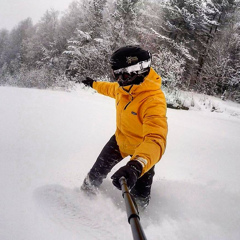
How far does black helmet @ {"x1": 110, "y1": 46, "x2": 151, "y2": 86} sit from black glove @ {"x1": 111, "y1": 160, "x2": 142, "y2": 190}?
690 millimetres

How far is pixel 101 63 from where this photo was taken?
41.7 feet

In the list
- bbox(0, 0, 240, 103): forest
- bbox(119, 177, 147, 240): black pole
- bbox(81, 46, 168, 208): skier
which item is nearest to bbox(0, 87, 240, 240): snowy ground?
bbox(81, 46, 168, 208): skier

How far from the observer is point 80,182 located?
7.02 ft

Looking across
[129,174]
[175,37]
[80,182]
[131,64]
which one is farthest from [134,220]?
[175,37]

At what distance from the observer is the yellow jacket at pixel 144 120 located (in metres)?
1.21

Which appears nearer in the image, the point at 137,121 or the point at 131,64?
the point at 131,64

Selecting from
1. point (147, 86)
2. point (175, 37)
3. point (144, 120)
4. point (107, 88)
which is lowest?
point (107, 88)

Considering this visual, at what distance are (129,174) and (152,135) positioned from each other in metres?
0.37

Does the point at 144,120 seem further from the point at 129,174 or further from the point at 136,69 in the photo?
the point at 129,174

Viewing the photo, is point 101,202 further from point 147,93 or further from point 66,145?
point 147,93

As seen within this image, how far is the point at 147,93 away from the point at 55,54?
77.7 ft

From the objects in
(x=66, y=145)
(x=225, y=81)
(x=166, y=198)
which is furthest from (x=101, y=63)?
(x=166, y=198)

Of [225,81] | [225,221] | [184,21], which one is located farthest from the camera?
[184,21]

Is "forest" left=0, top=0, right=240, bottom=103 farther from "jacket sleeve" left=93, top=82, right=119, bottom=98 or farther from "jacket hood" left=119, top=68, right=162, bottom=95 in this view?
"jacket hood" left=119, top=68, right=162, bottom=95
